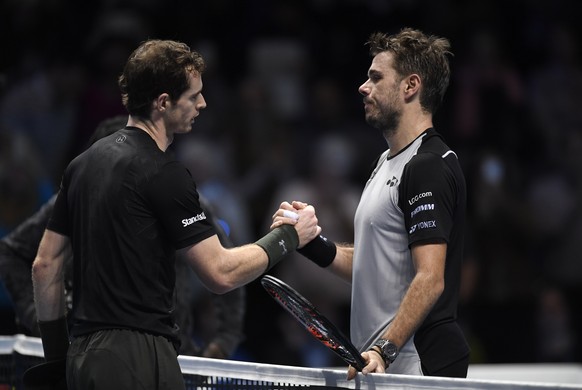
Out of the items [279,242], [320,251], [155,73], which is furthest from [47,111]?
[155,73]

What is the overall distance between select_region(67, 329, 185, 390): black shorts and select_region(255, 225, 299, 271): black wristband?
22.4 inches

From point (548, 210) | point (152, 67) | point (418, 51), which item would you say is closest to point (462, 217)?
point (418, 51)

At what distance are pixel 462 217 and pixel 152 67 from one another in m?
1.42

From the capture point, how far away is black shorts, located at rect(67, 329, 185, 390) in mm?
4098

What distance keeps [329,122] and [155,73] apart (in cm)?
590

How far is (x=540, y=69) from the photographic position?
10836mm

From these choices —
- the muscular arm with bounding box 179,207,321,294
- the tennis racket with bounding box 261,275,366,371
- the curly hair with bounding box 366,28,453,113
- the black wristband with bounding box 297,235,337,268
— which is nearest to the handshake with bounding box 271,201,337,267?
the black wristband with bounding box 297,235,337,268

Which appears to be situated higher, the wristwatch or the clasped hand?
the clasped hand

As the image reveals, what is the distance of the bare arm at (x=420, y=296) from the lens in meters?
4.41

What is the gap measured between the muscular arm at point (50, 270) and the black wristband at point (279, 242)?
764mm

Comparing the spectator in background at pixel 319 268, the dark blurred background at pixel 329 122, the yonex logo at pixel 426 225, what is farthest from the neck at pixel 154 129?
the spectator in background at pixel 319 268

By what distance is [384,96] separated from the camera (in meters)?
4.86

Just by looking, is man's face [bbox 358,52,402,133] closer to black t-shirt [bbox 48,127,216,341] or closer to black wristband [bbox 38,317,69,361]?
black t-shirt [bbox 48,127,216,341]

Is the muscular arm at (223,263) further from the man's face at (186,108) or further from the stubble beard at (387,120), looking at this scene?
the stubble beard at (387,120)
